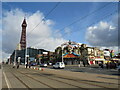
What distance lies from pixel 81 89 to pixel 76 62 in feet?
203

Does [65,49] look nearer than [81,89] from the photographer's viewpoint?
No

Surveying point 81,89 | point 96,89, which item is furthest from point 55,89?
point 96,89

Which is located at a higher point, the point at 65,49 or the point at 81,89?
the point at 65,49

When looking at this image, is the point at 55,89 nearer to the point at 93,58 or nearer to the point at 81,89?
the point at 81,89

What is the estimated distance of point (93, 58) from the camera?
72500 millimetres

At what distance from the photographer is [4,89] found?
9.80m

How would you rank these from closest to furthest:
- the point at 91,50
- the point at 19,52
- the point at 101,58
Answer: the point at 101,58 < the point at 91,50 < the point at 19,52

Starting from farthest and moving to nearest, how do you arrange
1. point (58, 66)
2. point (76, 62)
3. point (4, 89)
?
point (76, 62), point (58, 66), point (4, 89)

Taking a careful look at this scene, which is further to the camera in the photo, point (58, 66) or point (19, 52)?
point (19, 52)

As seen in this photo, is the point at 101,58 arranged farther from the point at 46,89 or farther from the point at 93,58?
the point at 46,89

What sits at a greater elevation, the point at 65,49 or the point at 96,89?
the point at 65,49

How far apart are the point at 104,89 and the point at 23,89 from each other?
5063mm

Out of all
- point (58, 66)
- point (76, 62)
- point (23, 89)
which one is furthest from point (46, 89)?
point (76, 62)

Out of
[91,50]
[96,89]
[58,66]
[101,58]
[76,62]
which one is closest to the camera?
[96,89]
